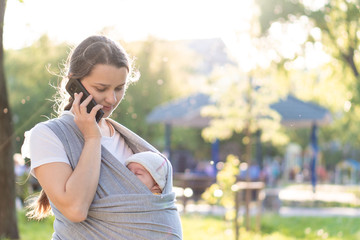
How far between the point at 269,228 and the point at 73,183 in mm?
8953

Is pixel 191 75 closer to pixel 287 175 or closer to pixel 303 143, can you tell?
pixel 287 175

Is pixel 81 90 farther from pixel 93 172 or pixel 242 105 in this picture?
pixel 242 105

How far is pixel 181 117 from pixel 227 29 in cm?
903

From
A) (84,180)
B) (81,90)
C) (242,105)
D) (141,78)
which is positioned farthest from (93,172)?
(141,78)

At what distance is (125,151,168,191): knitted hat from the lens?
6.88 feet

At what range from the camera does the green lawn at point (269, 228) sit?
8924 millimetres

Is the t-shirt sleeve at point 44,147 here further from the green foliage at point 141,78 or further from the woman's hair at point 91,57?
the green foliage at point 141,78

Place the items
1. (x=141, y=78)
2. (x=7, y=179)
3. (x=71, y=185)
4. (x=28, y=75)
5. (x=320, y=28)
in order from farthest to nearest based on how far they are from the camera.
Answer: (x=141, y=78) < (x=28, y=75) < (x=320, y=28) < (x=7, y=179) < (x=71, y=185)

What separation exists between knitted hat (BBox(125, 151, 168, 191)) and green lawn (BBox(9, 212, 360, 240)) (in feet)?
21.2

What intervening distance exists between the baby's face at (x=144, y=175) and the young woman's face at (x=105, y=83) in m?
0.21

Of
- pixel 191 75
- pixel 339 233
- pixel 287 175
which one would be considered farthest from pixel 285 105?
pixel 287 175

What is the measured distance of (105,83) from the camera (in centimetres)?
207

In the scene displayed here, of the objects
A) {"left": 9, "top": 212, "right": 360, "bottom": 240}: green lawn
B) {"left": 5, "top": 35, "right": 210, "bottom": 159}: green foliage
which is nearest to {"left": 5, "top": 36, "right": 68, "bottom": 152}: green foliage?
{"left": 5, "top": 35, "right": 210, "bottom": 159}: green foliage

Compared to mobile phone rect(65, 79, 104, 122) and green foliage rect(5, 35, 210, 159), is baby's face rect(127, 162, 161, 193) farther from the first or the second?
green foliage rect(5, 35, 210, 159)
